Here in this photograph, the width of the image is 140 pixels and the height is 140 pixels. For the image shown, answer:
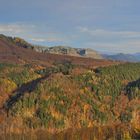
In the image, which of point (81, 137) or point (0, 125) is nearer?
point (81, 137)

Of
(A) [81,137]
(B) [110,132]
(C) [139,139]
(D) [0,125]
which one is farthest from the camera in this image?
(D) [0,125]

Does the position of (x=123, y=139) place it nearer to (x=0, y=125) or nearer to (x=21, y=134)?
(x=21, y=134)

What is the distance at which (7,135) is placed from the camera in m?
176

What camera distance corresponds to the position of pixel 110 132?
567 ft

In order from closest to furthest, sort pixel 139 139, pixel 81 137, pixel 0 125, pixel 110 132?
pixel 139 139, pixel 81 137, pixel 110 132, pixel 0 125

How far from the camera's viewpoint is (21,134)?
17612 cm

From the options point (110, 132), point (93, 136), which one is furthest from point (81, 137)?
point (110, 132)

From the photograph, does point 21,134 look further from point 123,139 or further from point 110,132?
point 123,139

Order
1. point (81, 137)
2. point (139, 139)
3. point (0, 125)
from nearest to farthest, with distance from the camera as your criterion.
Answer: point (139, 139), point (81, 137), point (0, 125)

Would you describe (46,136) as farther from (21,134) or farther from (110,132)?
(110,132)

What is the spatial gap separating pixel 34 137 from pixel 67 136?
11.8m

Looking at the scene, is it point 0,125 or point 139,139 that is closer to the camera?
point 139,139

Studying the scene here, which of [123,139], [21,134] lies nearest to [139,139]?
[123,139]

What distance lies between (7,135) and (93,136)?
34.2m
